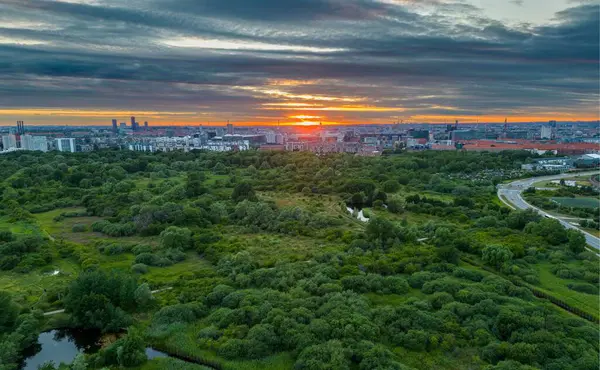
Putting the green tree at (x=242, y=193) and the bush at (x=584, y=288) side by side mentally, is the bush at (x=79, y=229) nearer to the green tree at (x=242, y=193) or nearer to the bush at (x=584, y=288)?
the green tree at (x=242, y=193)

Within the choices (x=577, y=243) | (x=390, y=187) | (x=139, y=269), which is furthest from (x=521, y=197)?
(x=139, y=269)

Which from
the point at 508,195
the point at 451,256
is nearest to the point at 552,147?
the point at 508,195

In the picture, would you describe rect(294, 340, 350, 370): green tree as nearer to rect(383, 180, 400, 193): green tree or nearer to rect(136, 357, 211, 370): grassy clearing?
rect(136, 357, 211, 370): grassy clearing

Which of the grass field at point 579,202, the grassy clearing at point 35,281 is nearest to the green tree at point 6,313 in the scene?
the grassy clearing at point 35,281

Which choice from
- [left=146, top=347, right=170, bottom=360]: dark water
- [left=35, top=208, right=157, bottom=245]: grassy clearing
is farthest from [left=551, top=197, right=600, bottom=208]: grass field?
[left=146, top=347, right=170, bottom=360]: dark water

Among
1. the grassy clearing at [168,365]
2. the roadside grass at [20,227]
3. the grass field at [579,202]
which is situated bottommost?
the grassy clearing at [168,365]

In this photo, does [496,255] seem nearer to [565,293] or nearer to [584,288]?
[565,293]
